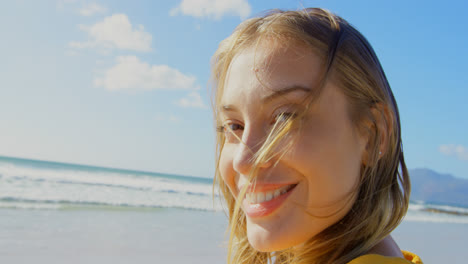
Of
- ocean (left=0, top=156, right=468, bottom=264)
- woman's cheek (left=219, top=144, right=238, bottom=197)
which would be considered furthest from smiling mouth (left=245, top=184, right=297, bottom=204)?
ocean (left=0, top=156, right=468, bottom=264)

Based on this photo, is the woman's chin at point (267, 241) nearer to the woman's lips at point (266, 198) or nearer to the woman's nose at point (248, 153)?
the woman's lips at point (266, 198)

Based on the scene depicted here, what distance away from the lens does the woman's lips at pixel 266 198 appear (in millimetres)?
1225

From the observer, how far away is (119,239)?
234 inches

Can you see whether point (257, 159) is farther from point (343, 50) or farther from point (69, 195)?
point (69, 195)

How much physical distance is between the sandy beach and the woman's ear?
2.58 metres

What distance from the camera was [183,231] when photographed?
6.96 m

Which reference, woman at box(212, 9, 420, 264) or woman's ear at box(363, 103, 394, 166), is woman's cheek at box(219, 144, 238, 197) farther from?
woman's ear at box(363, 103, 394, 166)

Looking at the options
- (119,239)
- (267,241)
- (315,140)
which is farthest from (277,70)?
(119,239)

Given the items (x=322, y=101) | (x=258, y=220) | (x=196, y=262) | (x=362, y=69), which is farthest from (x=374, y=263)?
(x=196, y=262)

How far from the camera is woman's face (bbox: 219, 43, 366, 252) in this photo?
3.86 feet

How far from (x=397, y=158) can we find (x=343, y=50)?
461 millimetres

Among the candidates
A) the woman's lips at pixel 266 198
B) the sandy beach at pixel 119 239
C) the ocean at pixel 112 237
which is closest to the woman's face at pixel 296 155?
the woman's lips at pixel 266 198

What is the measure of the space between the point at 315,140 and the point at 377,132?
0.96ft

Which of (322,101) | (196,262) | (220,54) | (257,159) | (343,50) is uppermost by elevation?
(220,54)
